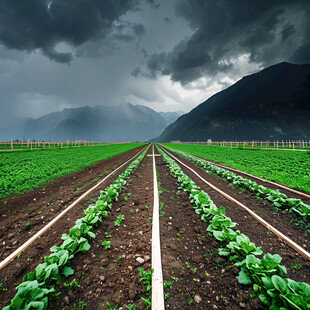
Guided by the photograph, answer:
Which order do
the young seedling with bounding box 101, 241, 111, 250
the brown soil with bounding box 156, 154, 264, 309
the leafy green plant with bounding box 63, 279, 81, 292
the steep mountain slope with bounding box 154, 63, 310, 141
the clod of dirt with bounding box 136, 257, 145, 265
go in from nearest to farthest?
the brown soil with bounding box 156, 154, 264, 309 → the leafy green plant with bounding box 63, 279, 81, 292 → the clod of dirt with bounding box 136, 257, 145, 265 → the young seedling with bounding box 101, 241, 111, 250 → the steep mountain slope with bounding box 154, 63, 310, 141

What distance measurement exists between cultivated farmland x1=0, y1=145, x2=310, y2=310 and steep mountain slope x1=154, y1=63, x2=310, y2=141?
14690 centimetres

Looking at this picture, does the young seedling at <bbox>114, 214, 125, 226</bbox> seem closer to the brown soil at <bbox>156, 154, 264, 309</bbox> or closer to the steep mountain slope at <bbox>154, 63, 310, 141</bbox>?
the brown soil at <bbox>156, 154, 264, 309</bbox>

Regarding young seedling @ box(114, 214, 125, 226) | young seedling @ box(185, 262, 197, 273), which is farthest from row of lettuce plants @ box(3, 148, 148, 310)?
young seedling @ box(185, 262, 197, 273)

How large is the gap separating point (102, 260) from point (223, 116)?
6586 inches

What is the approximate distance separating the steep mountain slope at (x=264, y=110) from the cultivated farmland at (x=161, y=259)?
146902 millimetres

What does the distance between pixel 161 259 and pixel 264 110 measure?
17349 centimetres

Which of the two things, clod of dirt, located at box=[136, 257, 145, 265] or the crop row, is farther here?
the crop row

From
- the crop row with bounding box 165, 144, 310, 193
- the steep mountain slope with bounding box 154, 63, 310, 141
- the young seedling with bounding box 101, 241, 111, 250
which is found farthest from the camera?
the steep mountain slope with bounding box 154, 63, 310, 141

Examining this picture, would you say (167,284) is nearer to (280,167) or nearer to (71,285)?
(71,285)

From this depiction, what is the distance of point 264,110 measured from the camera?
13788cm

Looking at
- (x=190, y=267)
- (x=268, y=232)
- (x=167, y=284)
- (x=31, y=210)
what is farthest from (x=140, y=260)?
(x=31, y=210)

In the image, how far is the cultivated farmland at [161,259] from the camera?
2031 mm

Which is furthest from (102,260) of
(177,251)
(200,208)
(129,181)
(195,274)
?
(129,181)

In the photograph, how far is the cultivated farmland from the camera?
2031 millimetres
